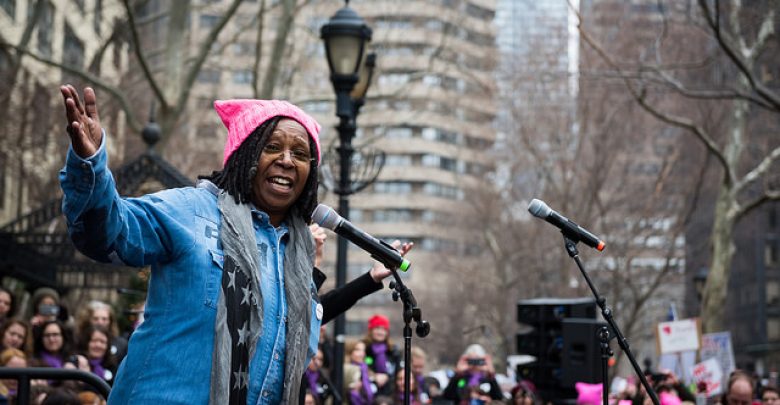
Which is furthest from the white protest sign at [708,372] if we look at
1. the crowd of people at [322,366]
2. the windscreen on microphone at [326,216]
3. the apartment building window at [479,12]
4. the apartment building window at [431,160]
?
the apartment building window at [431,160]

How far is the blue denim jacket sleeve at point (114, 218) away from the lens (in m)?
3.68

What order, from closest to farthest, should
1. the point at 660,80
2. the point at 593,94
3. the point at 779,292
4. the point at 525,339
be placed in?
the point at 525,339 < the point at 660,80 < the point at 593,94 < the point at 779,292

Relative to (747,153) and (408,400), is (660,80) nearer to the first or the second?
(747,153)

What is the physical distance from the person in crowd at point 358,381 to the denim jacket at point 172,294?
8.54 m

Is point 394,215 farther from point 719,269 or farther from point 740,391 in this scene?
point 740,391

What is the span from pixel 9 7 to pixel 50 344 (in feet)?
80.3

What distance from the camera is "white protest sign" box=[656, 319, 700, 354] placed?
18.9 m

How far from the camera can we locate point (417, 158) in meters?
95.2

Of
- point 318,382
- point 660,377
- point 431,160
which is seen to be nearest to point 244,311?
point 318,382

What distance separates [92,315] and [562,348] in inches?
151

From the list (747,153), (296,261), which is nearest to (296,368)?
(296,261)

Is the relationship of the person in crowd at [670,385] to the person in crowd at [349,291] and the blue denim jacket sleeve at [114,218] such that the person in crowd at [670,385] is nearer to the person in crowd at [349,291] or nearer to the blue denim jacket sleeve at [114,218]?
the person in crowd at [349,291]

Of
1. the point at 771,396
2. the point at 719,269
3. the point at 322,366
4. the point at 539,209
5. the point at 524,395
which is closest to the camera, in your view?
the point at 539,209

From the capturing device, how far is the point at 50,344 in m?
9.90
